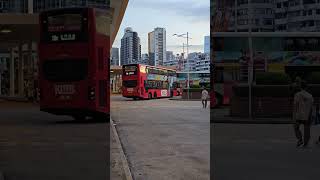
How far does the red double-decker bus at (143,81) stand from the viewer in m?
50.3

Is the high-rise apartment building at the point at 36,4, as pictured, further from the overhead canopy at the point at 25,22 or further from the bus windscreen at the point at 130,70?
the bus windscreen at the point at 130,70

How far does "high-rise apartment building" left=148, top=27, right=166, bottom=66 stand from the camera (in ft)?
246

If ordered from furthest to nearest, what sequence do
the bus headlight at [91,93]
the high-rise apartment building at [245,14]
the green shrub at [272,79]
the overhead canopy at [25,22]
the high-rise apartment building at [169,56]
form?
the high-rise apartment building at [169,56] → the overhead canopy at [25,22] → the high-rise apartment building at [245,14] → the green shrub at [272,79] → the bus headlight at [91,93]


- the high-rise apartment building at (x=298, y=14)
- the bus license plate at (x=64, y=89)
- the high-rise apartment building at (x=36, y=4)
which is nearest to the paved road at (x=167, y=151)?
the bus license plate at (x=64, y=89)

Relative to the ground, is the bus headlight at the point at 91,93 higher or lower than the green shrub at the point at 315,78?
lower

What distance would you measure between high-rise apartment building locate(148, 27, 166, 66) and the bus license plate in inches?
1964

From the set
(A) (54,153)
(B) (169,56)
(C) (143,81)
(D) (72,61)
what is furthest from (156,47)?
Result: (A) (54,153)

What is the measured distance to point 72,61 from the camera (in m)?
19.9

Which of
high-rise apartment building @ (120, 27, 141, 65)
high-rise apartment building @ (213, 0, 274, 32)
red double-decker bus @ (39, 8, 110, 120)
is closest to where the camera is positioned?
red double-decker bus @ (39, 8, 110, 120)

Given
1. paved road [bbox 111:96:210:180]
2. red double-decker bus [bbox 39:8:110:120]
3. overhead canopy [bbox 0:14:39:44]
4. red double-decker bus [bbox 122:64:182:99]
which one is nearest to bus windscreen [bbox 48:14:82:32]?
red double-decker bus [bbox 39:8:110:120]

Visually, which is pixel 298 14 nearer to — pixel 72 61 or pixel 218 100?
pixel 218 100

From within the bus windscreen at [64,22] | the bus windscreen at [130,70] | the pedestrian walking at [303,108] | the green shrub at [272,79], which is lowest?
the pedestrian walking at [303,108]

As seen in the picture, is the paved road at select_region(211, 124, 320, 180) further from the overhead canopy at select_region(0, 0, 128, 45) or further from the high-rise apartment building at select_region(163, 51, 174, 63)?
the high-rise apartment building at select_region(163, 51, 174, 63)

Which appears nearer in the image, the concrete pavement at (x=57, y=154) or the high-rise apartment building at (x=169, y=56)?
the concrete pavement at (x=57, y=154)
